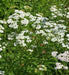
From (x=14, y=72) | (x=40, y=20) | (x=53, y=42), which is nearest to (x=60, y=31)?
(x=53, y=42)

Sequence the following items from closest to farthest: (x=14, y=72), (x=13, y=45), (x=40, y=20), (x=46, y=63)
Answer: (x=14, y=72) → (x=46, y=63) → (x=13, y=45) → (x=40, y=20)

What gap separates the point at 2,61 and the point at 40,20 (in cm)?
140

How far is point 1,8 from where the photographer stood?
4078 mm

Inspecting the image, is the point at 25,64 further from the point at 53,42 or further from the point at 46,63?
the point at 53,42

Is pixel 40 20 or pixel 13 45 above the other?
pixel 40 20

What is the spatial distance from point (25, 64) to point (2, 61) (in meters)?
0.40

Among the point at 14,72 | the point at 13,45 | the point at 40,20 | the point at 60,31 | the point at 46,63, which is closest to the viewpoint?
the point at 14,72

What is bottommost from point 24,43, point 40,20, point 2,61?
point 2,61

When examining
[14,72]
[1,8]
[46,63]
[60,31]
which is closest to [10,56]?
[14,72]

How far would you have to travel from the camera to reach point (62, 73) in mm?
2871

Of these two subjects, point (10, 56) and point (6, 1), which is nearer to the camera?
point (10, 56)

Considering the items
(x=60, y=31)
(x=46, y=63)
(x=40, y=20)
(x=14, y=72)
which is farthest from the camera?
(x=40, y=20)

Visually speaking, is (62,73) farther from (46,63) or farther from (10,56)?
(10,56)

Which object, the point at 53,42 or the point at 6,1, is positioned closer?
the point at 53,42
